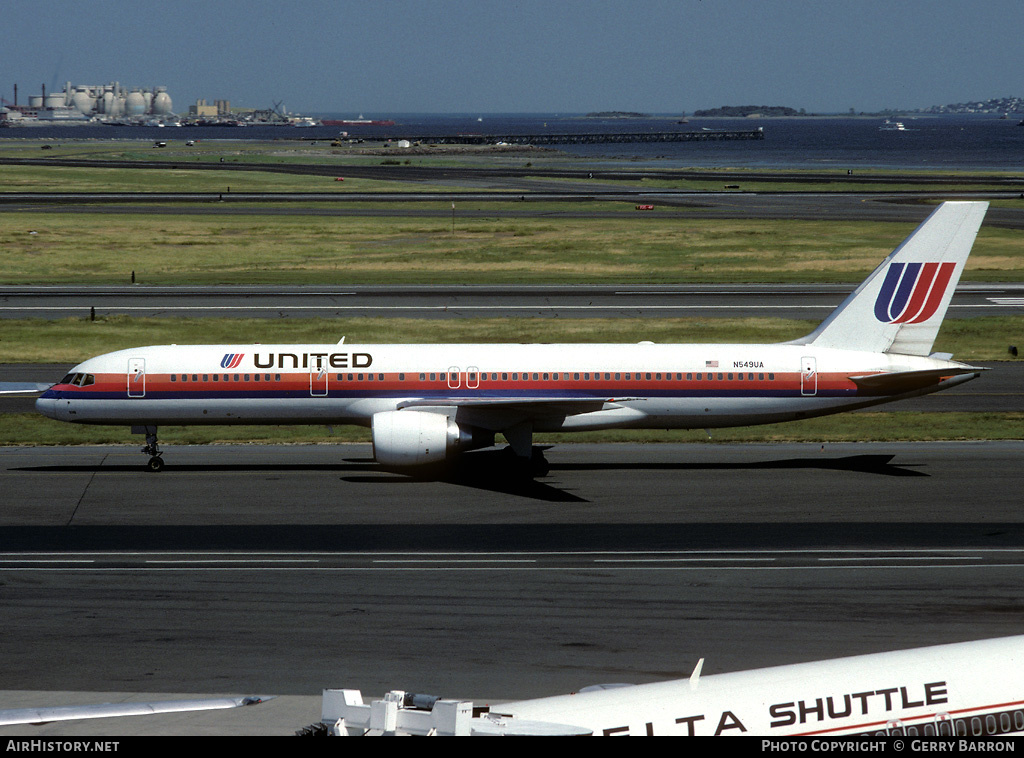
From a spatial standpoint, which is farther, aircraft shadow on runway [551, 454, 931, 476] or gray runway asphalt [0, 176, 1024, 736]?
aircraft shadow on runway [551, 454, 931, 476]

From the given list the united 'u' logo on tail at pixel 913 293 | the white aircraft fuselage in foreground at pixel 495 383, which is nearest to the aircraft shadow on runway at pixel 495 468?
the white aircraft fuselage in foreground at pixel 495 383

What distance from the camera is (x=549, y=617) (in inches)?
989

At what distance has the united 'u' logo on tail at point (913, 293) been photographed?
40094 mm

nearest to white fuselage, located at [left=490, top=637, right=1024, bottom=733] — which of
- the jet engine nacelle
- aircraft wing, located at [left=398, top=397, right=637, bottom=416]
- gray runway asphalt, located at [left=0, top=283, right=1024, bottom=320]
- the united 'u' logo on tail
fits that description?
aircraft wing, located at [left=398, top=397, right=637, bottom=416]

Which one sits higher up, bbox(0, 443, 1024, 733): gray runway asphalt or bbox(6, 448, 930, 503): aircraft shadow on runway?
bbox(6, 448, 930, 503): aircraft shadow on runway

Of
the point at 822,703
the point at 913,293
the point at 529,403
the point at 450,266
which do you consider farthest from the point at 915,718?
the point at 450,266

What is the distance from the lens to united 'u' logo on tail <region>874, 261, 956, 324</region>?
40.1m

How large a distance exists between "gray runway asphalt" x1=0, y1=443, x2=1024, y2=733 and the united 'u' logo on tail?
533 centimetres

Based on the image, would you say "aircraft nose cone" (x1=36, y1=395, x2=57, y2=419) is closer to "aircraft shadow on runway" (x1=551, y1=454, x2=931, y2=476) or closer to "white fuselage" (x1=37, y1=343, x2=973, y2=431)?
"white fuselage" (x1=37, y1=343, x2=973, y2=431)

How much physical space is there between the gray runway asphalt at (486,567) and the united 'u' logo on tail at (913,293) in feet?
17.5

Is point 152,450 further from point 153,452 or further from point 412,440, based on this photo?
point 412,440

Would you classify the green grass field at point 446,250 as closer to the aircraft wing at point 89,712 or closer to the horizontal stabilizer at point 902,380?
the horizontal stabilizer at point 902,380

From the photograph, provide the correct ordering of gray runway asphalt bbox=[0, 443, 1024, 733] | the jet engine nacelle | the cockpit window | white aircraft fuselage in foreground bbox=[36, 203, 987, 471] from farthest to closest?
the cockpit window, white aircraft fuselage in foreground bbox=[36, 203, 987, 471], the jet engine nacelle, gray runway asphalt bbox=[0, 443, 1024, 733]

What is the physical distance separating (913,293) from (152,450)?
27779 mm
